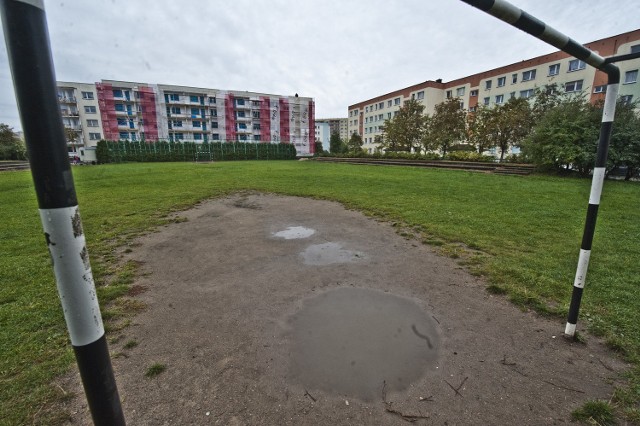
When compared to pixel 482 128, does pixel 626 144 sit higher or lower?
lower

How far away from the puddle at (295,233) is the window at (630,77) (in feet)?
148

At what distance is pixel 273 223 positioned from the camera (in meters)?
7.69

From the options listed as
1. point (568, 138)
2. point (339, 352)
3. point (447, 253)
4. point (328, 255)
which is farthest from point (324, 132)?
point (339, 352)

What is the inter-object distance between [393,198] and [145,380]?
31.6ft

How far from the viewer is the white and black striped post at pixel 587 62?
5.50 ft

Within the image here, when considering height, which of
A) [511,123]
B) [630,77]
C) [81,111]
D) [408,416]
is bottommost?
[408,416]

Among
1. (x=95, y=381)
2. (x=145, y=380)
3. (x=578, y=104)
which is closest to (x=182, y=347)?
(x=145, y=380)

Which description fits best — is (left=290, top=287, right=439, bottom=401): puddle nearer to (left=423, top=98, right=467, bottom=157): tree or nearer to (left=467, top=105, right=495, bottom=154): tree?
(left=467, top=105, right=495, bottom=154): tree

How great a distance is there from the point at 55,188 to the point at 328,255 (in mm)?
4621

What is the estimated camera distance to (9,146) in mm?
52875

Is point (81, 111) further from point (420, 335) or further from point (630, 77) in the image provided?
point (630, 77)

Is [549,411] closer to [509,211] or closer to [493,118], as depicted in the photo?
[509,211]

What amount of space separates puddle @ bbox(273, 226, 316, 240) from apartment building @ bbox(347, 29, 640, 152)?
2648cm

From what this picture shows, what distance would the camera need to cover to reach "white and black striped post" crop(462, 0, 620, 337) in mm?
1677
